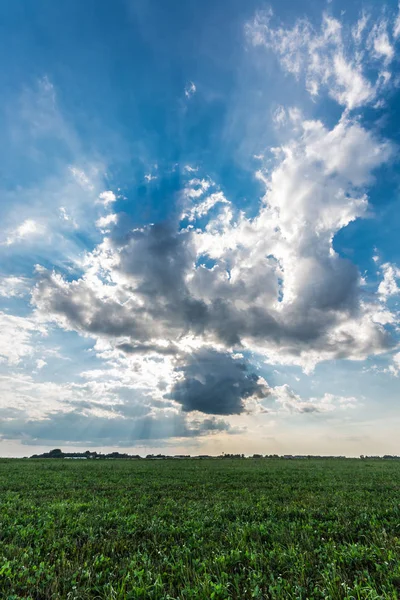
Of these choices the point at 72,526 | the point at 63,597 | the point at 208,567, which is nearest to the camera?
the point at 63,597

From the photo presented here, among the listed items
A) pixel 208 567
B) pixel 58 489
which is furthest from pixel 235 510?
pixel 58 489

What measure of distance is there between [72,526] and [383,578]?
967 cm

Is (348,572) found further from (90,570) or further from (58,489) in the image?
(58,489)

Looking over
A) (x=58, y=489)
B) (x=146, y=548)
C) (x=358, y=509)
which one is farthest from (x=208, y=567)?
(x=58, y=489)

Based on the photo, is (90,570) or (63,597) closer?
(63,597)

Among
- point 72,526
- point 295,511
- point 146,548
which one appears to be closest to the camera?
point 146,548

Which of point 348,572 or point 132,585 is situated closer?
point 132,585

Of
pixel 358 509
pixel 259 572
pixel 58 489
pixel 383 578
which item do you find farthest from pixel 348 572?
pixel 58 489

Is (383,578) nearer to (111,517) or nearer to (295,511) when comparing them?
(295,511)

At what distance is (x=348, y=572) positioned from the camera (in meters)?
6.86

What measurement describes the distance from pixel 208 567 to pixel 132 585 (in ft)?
6.02

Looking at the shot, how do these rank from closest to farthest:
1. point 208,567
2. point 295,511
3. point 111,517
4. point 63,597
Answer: point 63,597, point 208,567, point 111,517, point 295,511

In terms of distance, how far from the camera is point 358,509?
516 inches

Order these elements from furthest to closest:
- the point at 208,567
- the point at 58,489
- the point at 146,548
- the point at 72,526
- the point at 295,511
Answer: the point at 58,489 < the point at 295,511 < the point at 72,526 < the point at 146,548 < the point at 208,567
